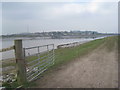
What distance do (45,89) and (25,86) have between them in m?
0.68

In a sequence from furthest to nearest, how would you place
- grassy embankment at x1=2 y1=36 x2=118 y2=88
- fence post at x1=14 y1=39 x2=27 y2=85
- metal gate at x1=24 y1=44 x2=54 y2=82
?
grassy embankment at x1=2 y1=36 x2=118 y2=88
metal gate at x1=24 y1=44 x2=54 y2=82
fence post at x1=14 y1=39 x2=27 y2=85

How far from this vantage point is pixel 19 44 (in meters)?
4.53

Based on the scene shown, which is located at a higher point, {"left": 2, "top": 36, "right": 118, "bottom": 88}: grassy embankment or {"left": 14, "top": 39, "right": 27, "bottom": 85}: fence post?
{"left": 14, "top": 39, "right": 27, "bottom": 85}: fence post

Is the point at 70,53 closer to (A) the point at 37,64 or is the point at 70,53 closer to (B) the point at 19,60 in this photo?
(A) the point at 37,64

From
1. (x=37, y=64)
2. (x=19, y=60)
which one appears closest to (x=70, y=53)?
(x=37, y=64)

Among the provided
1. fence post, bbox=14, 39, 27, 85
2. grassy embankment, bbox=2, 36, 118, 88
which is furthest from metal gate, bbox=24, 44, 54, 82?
fence post, bbox=14, 39, 27, 85

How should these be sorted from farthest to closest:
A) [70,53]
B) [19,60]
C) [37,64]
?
1. [70,53]
2. [37,64]
3. [19,60]

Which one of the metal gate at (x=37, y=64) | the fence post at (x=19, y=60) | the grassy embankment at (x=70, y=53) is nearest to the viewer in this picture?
the fence post at (x=19, y=60)

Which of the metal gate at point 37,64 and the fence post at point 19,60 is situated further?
the metal gate at point 37,64

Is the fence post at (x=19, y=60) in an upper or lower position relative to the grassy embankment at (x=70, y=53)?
upper

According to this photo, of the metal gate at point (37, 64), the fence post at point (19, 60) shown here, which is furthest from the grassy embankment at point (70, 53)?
the fence post at point (19, 60)

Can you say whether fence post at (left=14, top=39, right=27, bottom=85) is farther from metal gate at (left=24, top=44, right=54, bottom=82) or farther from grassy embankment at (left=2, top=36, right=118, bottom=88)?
grassy embankment at (left=2, top=36, right=118, bottom=88)

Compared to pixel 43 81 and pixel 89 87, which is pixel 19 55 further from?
pixel 89 87

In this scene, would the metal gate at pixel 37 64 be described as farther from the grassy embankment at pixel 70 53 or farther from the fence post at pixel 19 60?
the fence post at pixel 19 60
